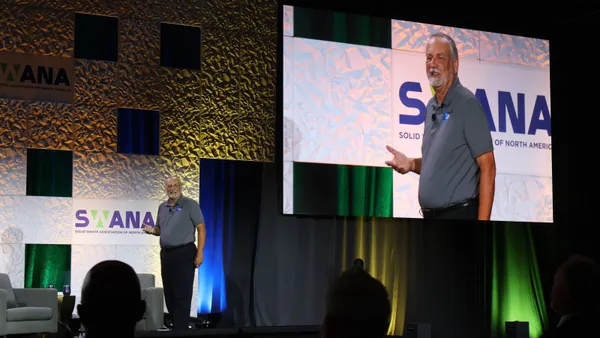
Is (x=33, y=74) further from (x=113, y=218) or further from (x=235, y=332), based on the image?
(x=235, y=332)

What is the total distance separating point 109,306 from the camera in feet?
5.21

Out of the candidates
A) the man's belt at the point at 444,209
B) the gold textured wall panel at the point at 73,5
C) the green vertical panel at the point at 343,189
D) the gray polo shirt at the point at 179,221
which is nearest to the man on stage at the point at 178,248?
the gray polo shirt at the point at 179,221

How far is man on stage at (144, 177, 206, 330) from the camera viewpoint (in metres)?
5.91

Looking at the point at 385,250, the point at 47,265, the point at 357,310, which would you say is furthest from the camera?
the point at 385,250

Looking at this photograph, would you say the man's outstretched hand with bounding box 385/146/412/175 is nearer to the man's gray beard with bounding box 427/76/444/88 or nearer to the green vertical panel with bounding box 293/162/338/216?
the green vertical panel with bounding box 293/162/338/216

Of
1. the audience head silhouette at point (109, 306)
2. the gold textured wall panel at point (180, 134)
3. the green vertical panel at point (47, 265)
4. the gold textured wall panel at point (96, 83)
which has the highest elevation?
the gold textured wall panel at point (96, 83)

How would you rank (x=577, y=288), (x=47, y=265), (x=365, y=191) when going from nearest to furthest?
(x=577, y=288) → (x=47, y=265) → (x=365, y=191)

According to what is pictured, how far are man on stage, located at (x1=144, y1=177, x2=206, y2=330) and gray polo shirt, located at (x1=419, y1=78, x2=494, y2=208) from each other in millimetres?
2103

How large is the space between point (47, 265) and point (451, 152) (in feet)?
11.5

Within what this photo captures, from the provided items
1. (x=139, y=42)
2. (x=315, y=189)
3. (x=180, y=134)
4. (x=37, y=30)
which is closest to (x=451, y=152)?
(x=315, y=189)

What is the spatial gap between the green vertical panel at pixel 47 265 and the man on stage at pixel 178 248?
29.6 inches

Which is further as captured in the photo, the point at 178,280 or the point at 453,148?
the point at 453,148

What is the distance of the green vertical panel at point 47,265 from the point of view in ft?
20.0

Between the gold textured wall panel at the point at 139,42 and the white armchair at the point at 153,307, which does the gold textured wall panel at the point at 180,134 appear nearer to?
the gold textured wall panel at the point at 139,42
